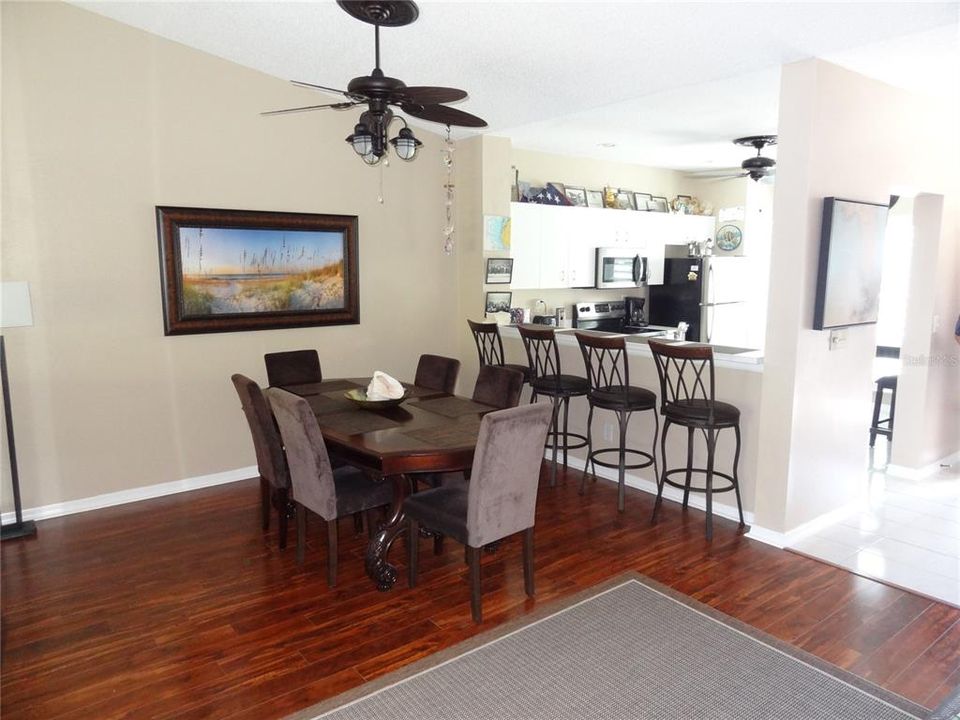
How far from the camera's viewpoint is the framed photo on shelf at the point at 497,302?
5586 mm

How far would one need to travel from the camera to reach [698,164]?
7078 mm

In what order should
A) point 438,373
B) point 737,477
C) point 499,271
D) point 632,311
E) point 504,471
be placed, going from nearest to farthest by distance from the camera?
1. point 504,471
2. point 737,477
3. point 438,373
4. point 499,271
5. point 632,311

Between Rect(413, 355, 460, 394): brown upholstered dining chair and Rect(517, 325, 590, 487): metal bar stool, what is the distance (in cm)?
65

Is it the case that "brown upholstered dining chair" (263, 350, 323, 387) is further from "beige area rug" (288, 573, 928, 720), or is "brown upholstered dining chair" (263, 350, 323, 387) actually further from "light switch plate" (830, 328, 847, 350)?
"light switch plate" (830, 328, 847, 350)

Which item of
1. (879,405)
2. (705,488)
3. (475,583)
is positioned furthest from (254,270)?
(879,405)

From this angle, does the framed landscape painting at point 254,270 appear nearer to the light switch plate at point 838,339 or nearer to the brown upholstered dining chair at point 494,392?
the brown upholstered dining chair at point 494,392

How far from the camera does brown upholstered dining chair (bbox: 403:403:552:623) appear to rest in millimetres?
2699

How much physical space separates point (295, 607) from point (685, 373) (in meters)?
2.70

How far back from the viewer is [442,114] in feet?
9.73

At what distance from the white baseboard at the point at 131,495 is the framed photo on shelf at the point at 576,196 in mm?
3931

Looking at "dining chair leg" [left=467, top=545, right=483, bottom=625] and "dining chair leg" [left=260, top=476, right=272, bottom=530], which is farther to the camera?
"dining chair leg" [left=260, top=476, right=272, bottom=530]

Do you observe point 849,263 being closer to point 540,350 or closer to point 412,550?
point 540,350

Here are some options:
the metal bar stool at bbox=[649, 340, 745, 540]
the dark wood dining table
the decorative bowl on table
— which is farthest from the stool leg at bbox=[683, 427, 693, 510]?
the decorative bowl on table

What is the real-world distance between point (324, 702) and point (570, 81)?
11.9ft
